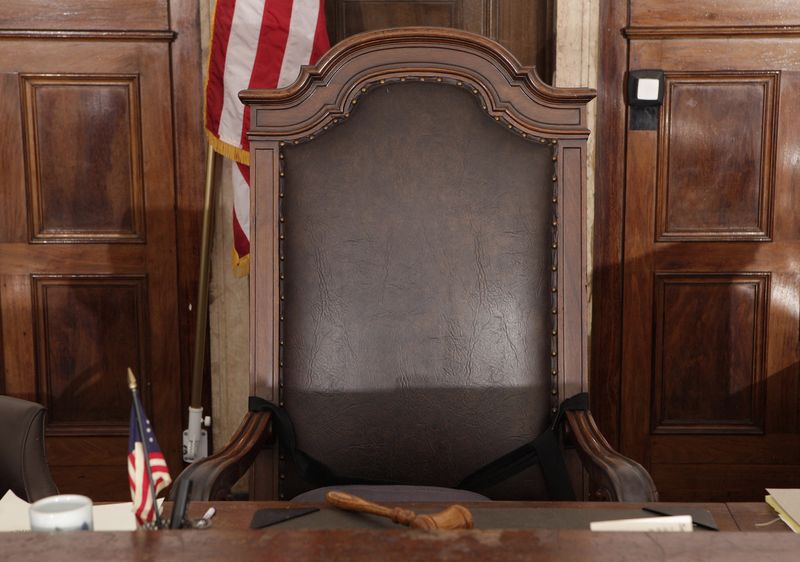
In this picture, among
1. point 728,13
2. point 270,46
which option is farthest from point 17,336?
point 728,13

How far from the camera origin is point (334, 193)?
5.25 ft

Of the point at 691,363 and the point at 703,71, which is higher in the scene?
the point at 703,71

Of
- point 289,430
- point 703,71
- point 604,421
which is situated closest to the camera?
point 289,430

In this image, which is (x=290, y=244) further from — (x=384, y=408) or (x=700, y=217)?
(x=700, y=217)

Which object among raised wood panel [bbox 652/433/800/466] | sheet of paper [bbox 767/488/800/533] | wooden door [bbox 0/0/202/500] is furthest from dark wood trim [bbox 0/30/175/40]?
sheet of paper [bbox 767/488/800/533]

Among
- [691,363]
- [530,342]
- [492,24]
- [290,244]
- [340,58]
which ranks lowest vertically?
[691,363]

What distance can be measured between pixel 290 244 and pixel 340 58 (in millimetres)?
364

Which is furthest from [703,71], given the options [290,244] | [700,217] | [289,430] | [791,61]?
[289,430]

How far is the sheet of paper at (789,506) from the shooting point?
1040mm

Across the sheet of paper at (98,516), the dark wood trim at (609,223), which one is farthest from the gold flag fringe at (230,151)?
the sheet of paper at (98,516)

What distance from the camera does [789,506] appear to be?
107cm

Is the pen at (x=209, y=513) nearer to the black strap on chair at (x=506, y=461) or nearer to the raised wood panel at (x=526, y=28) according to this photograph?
the black strap on chair at (x=506, y=461)

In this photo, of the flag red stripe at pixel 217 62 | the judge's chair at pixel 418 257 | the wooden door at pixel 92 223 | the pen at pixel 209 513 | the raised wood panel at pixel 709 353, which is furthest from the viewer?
the raised wood panel at pixel 709 353

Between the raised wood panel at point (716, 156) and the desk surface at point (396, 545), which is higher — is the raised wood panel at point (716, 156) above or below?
above
